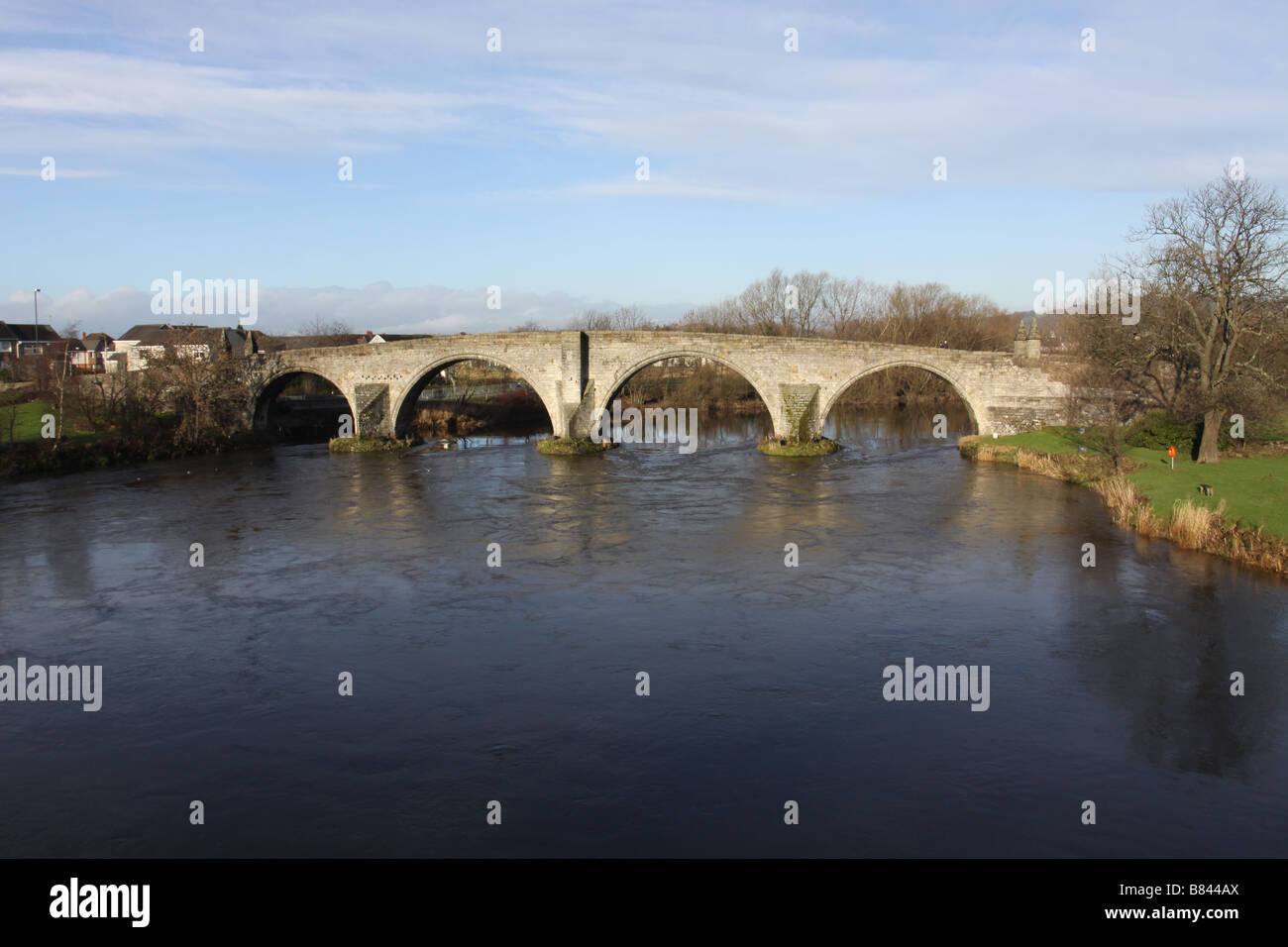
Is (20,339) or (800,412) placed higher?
(20,339)

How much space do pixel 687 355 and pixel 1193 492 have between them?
823 inches

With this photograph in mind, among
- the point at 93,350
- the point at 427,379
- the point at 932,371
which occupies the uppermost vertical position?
the point at 93,350

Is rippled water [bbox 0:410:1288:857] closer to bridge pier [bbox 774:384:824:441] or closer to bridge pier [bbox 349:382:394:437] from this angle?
bridge pier [bbox 774:384:824:441]

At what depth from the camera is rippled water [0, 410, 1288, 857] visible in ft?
32.3

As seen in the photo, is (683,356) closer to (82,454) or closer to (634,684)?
(82,454)

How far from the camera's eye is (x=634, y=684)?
13602 millimetres

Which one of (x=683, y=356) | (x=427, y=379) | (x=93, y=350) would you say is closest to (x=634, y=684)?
(x=683, y=356)

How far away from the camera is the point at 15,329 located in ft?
266

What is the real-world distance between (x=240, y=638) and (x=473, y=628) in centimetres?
395

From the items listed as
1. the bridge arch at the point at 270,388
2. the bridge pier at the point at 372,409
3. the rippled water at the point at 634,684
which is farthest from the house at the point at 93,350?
the rippled water at the point at 634,684

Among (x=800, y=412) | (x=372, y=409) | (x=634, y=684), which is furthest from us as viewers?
(x=372, y=409)
